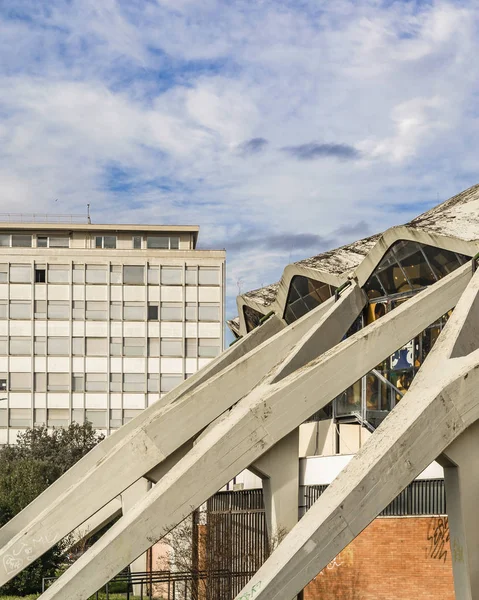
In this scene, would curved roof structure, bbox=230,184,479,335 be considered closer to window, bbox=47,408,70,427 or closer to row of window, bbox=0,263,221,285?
row of window, bbox=0,263,221,285

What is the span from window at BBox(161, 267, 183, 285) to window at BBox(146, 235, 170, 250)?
615 cm

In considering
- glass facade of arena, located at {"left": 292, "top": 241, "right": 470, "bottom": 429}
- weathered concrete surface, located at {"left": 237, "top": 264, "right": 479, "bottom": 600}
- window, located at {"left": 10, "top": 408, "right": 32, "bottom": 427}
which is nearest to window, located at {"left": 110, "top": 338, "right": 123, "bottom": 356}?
window, located at {"left": 10, "top": 408, "right": 32, "bottom": 427}

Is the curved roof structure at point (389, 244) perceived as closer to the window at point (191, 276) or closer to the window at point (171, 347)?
the window at point (171, 347)

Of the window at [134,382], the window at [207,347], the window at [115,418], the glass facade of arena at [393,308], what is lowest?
the glass facade of arena at [393,308]

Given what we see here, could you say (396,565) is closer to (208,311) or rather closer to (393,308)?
(393,308)

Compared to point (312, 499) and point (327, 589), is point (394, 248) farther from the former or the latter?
point (327, 589)

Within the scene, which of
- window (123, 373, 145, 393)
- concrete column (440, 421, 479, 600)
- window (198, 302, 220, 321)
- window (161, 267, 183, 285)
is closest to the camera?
concrete column (440, 421, 479, 600)

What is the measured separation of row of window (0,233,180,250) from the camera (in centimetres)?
7612

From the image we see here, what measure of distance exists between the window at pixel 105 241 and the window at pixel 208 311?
34.1ft

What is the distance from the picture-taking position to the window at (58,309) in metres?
69.8

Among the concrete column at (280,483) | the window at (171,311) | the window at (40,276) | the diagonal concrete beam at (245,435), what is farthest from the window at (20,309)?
the concrete column at (280,483)

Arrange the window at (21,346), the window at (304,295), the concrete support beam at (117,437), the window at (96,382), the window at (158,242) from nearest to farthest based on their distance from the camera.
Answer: the concrete support beam at (117,437), the window at (304,295), the window at (21,346), the window at (96,382), the window at (158,242)

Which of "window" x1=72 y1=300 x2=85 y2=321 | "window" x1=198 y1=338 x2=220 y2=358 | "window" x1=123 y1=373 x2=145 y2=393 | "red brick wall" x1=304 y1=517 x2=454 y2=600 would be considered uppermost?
"window" x1=72 y1=300 x2=85 y2=321

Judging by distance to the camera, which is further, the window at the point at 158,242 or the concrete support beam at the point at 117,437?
the window at the point at 158,242
